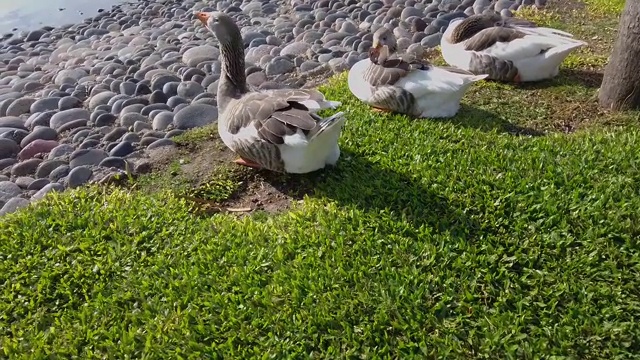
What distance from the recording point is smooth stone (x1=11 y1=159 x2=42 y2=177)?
18.2ft

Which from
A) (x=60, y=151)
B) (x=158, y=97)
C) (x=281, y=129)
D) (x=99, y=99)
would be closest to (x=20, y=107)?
(x=99, y=99)

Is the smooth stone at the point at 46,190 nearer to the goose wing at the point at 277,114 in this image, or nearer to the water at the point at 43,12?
the goose wing at the point at 277,114

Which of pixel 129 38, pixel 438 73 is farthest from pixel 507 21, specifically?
pixel 129 38

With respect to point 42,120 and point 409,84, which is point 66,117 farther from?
point 409,84

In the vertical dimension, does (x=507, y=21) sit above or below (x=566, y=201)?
above

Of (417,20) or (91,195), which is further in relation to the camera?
(417,20)

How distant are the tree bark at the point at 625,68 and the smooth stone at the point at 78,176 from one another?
4.77m

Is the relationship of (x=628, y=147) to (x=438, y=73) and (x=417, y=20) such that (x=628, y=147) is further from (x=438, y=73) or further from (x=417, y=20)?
(x=417, y=20)

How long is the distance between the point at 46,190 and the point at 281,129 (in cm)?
224

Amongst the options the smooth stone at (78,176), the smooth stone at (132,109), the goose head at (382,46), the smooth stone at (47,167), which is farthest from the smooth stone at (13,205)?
the goose head at (382,46)

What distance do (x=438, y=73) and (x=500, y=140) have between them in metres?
0.88

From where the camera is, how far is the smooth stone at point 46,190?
16.3 feet

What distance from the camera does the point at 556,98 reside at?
230 inches

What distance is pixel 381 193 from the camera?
4.44m
